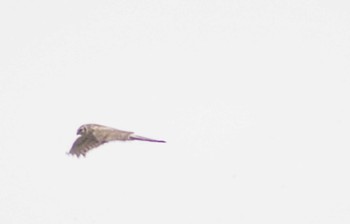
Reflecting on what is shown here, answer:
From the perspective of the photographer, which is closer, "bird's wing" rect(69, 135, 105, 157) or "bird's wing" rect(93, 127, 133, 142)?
"bird's wing" rect(93, 127, 133, 142)

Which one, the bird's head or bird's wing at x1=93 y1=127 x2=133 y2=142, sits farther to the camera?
the bird's head

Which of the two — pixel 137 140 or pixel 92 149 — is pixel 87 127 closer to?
pixel 92 149

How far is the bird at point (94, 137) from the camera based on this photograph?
9.50 meters

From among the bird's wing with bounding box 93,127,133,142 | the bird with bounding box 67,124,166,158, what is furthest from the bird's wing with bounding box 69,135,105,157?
the bird's wing with bounding box 93,127,133,142

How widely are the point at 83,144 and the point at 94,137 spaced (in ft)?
1.12

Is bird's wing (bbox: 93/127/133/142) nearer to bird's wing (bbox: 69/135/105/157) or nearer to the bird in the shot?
the bird

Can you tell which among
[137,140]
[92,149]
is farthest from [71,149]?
[137,140]

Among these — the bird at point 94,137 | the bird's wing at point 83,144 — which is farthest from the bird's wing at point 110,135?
the bird's wing at point 83,144

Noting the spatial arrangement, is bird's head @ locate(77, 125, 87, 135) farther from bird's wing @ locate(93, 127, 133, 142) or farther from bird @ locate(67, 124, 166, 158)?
bird's wing @ locate(93, 127, 133, 142)

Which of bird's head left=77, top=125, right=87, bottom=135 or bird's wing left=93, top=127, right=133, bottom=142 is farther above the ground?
bird's head left=77, top=125, right=87, bottom=135

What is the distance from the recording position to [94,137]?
9.98m

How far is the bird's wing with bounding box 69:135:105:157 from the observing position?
395 inches

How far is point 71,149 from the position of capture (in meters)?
10.3

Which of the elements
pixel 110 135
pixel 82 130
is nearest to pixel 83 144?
pixel 82 130
